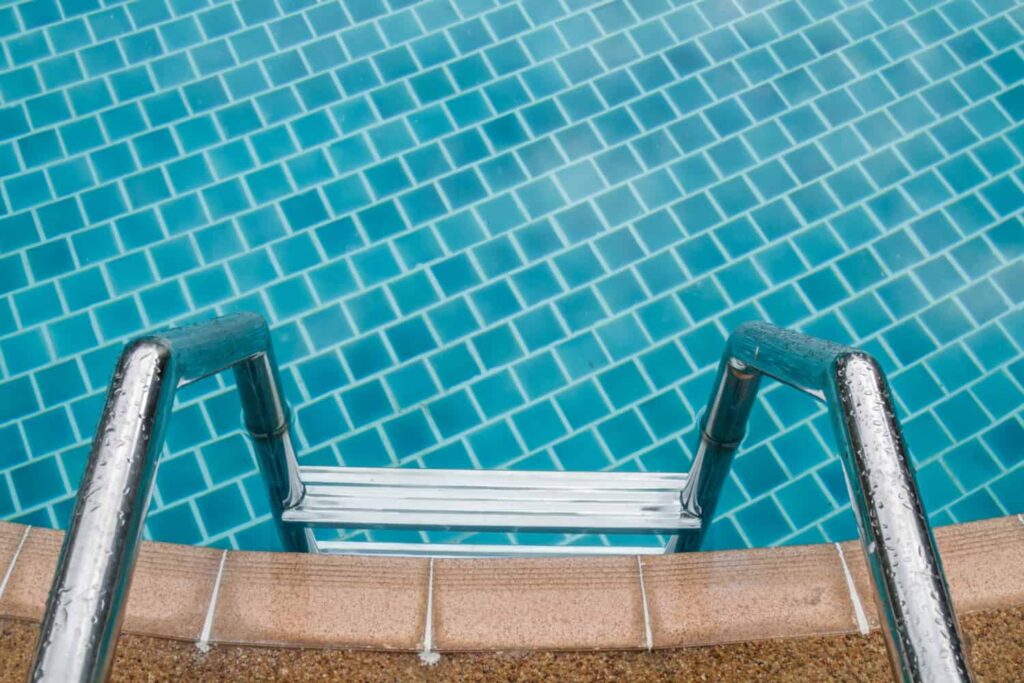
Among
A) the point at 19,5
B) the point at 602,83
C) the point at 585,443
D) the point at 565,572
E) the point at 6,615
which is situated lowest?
the point at 585,443

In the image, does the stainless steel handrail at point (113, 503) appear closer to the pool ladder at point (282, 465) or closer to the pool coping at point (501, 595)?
the pool ladder at point (282, 465)

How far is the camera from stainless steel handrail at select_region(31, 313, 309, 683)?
781 millimetres

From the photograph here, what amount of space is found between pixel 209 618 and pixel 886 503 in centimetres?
107

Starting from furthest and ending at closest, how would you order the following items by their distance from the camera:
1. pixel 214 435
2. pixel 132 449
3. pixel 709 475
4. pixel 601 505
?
1. pixel 214 435
2. pixel 601 505
3. pixel 709 475
4. pixel 132 449

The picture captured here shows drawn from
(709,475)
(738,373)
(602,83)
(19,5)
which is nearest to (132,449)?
(738,373)

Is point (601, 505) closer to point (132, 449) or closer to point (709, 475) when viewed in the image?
point (709, 475)

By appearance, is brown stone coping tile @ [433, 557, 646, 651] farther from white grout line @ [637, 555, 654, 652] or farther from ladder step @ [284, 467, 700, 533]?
ladder step @ [284, 467, 700, 533]

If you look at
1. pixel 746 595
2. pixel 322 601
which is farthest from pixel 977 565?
pixel 322 601

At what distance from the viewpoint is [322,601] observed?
5.27ft

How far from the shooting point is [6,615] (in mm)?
1564

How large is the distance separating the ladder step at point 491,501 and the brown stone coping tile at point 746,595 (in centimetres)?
59

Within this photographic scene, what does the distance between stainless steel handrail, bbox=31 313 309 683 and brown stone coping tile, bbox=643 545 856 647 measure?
810 millimetres

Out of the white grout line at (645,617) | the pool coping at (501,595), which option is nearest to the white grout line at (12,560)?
the pool coping at (501,595)

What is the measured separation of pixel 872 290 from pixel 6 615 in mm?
3127
